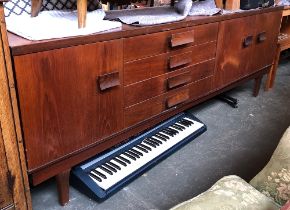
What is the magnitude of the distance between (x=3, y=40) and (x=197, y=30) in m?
0.93

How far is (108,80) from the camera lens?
1134 mm

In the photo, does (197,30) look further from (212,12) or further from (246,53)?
(246,53)

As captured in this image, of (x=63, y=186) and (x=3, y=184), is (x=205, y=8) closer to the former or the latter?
(x=63, y=186)

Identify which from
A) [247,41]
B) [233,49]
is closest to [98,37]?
[233,49]

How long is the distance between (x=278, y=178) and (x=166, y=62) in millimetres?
706

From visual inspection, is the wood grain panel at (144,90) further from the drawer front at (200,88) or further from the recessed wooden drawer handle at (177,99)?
the drawer front at (200,88)

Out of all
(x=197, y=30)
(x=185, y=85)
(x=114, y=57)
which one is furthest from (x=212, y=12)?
(x=114, y=57)

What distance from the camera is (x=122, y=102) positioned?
4.07 ft

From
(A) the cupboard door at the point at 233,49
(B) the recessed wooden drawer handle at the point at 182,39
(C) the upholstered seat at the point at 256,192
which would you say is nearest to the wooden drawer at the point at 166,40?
(B) the recessed wooden drawer handle at the point at 182,39

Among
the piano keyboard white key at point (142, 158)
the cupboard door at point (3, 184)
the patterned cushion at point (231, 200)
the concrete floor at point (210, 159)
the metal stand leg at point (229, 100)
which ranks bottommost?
the concrete floor at point (210, 159)

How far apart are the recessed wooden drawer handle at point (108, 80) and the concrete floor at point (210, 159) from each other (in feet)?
1.51

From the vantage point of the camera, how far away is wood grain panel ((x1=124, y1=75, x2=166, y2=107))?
1258mm

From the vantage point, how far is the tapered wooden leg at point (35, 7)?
1.18m

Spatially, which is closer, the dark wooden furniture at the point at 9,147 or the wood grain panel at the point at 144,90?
the dark wooden furniture at the point at 9,147
